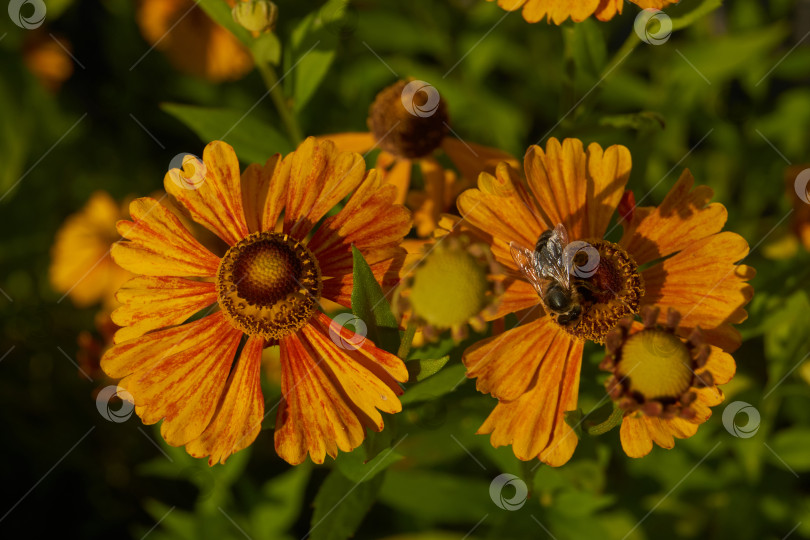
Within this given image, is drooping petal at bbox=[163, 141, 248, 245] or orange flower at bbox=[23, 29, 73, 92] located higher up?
orange flower at bbox=[23, 29, 73, 92]

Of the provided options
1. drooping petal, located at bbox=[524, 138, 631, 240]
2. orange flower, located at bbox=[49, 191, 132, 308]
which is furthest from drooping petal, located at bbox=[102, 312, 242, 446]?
orange flower, located at bbox=[49, 191, 132, 308]

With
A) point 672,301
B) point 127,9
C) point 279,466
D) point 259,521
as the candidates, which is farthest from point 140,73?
point 672,301

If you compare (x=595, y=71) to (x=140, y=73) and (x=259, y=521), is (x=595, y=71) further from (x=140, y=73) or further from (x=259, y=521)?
(x=140, y=73)

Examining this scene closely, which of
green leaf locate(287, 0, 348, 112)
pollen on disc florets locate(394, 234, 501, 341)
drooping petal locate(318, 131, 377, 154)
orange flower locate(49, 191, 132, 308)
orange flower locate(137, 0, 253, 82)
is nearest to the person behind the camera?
pollen on disc florets locate(394, 234, 501, 341)

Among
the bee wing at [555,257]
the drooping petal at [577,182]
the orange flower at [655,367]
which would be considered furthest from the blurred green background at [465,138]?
the orange flower at [655,367]

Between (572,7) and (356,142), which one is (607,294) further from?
(356,142)

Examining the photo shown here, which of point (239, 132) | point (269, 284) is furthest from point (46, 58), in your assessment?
point (269, 284)

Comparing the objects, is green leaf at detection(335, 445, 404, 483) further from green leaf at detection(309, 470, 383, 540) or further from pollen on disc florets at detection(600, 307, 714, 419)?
pollen on disc florets at detection(600, 307, 714, 419)
